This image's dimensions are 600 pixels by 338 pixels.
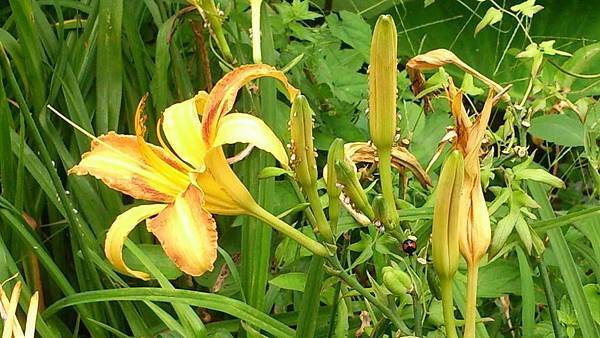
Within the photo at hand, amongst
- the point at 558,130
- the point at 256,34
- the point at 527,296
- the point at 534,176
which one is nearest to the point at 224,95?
the point at 256,34

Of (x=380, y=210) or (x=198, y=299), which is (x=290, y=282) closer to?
(x=198, y=299)

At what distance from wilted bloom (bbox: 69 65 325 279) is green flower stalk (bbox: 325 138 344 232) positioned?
0.04 metres

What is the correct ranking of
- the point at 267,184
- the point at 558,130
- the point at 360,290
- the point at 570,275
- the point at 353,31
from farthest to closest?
the point at 353,31 < the point at 558,130 < the point at 267,184 < the point at 570,275 < the point at 360,290

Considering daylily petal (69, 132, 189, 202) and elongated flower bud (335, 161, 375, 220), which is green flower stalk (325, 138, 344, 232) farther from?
daylily petal (69, 132, 189, 202)

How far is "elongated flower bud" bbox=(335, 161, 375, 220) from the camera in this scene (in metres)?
0.70

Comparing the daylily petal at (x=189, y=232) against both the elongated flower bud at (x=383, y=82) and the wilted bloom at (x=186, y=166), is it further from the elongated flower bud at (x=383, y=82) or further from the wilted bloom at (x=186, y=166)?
the elongated flower bud at (x=383, y=82)

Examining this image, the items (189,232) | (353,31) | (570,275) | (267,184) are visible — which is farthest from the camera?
(353,31)


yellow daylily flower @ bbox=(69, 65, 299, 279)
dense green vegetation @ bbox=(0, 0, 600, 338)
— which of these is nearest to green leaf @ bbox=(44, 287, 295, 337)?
dense green vegetation @ bbox=(0, 0, 600, 338)

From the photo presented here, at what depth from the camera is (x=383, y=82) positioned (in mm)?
677

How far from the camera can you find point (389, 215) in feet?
2.36

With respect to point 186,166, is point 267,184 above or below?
below

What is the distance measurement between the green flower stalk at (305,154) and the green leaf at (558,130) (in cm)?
57

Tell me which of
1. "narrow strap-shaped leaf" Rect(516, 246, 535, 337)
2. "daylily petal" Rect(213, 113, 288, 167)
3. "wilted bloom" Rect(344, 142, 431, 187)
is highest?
"daylily petal" Rect(213, 113, 288, 167)

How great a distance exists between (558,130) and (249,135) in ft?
2.13
